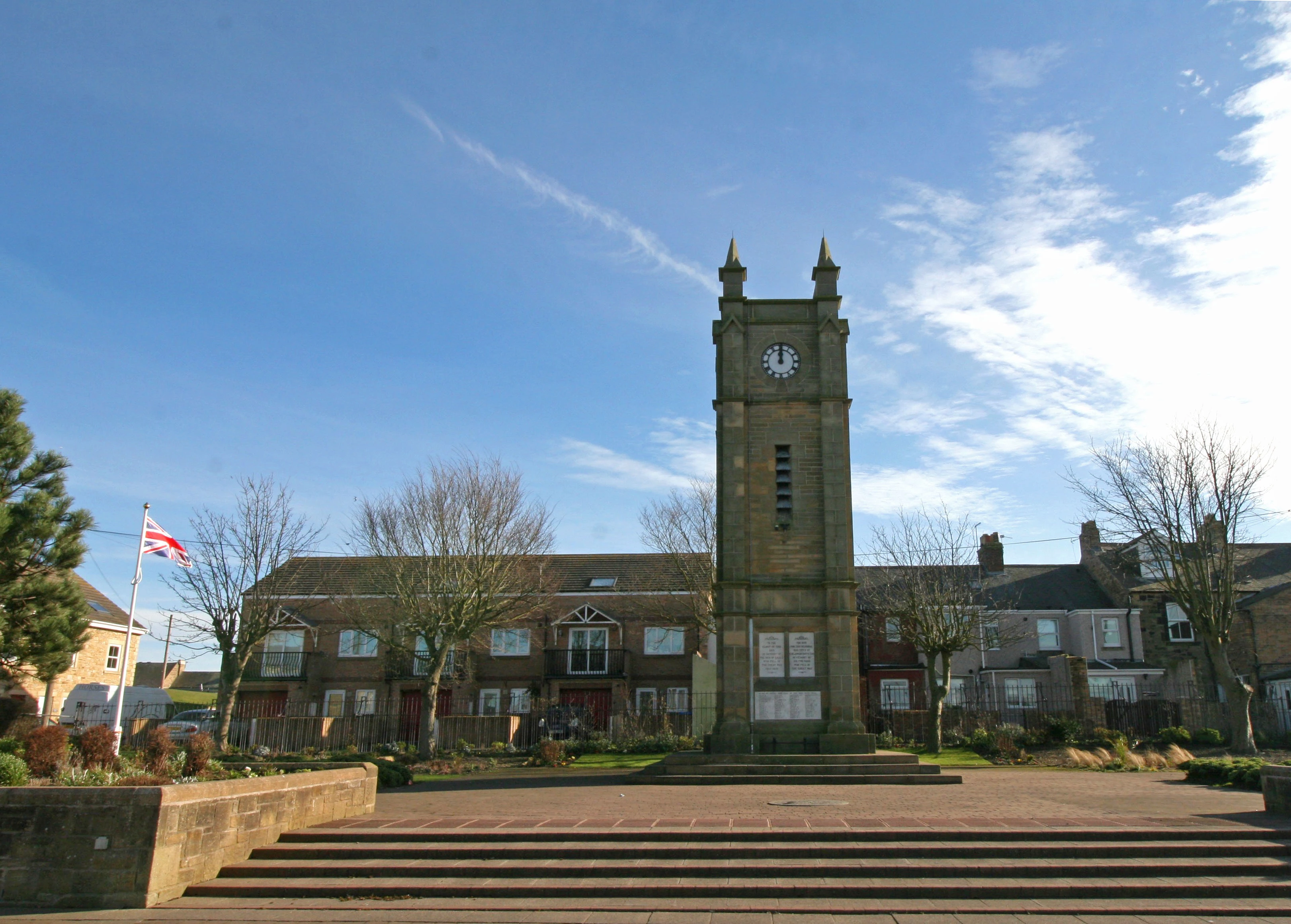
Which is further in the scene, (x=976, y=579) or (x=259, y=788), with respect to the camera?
(x=976, y=579)

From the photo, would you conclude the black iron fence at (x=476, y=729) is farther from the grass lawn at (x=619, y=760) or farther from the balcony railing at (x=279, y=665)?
the balcony railing at (x=279, y=665)

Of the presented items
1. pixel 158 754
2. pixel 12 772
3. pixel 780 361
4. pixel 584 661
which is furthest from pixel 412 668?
pixel 12 772

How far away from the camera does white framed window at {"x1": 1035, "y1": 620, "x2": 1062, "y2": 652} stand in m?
41.7

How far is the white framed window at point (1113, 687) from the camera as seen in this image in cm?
3856

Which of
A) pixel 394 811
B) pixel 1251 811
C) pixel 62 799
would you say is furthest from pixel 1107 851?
pixel 62 799

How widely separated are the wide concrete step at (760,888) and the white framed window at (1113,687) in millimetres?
31796

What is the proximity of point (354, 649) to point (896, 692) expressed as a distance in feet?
81.9

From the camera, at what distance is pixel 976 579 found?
140ft

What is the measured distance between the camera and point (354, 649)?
41844 mm

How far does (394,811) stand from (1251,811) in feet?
43.5

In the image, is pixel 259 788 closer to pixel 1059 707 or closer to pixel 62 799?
pixel 62 799

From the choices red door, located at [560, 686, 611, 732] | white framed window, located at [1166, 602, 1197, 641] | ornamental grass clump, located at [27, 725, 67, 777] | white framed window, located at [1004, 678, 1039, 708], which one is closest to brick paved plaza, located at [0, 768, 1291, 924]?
ornamental grass clump, located at [27, 725, 67, 777]

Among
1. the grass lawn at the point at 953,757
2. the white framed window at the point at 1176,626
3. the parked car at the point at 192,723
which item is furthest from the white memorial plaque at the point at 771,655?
the white framed window at the point at 1176,626

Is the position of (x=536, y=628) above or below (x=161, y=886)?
above
